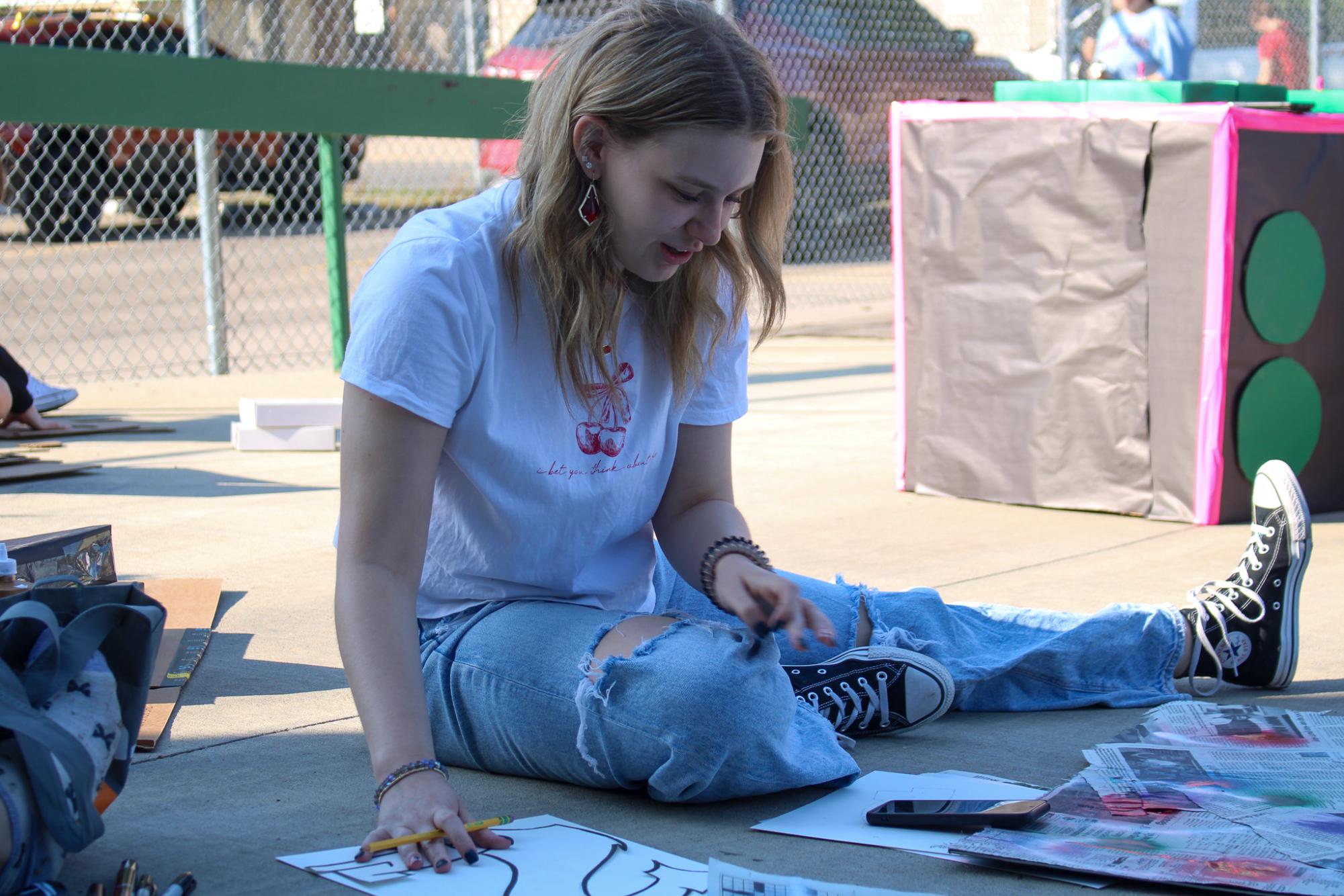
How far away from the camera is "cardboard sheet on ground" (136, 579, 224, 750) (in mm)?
2373

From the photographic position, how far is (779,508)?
13.9ft

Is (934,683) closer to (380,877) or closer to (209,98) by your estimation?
(380,877)

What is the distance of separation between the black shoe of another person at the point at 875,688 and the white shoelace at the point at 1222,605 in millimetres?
567

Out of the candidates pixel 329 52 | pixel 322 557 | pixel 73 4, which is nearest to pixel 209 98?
pixel 73 4

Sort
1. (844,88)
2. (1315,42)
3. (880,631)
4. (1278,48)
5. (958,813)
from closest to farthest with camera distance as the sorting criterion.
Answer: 1. (958,813)
2. (880,631)
3. (844,88)
4. (1315,42)
5. (1278,48)

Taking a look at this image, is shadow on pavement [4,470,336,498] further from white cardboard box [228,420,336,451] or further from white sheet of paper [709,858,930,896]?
white sheet of paper [709,858,930,896]

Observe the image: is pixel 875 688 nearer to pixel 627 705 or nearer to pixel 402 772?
pixel 627 705

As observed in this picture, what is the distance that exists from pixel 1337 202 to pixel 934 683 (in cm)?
243

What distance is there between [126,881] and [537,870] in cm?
44

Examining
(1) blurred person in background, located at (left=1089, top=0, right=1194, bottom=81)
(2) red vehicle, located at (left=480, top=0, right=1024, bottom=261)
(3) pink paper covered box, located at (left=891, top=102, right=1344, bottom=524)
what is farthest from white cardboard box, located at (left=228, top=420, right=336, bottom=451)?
(1) blurred person in background, located at (left=1089, top=0, right=1194, bottom=81)

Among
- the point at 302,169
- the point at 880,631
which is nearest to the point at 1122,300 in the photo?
the point at 880,631

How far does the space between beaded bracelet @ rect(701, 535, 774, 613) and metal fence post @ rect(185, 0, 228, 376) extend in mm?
4891

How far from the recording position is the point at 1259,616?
103 inches

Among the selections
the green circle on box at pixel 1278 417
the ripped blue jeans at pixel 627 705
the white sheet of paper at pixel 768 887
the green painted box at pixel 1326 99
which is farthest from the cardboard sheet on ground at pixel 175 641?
the green painted box at pixel 1326 99
